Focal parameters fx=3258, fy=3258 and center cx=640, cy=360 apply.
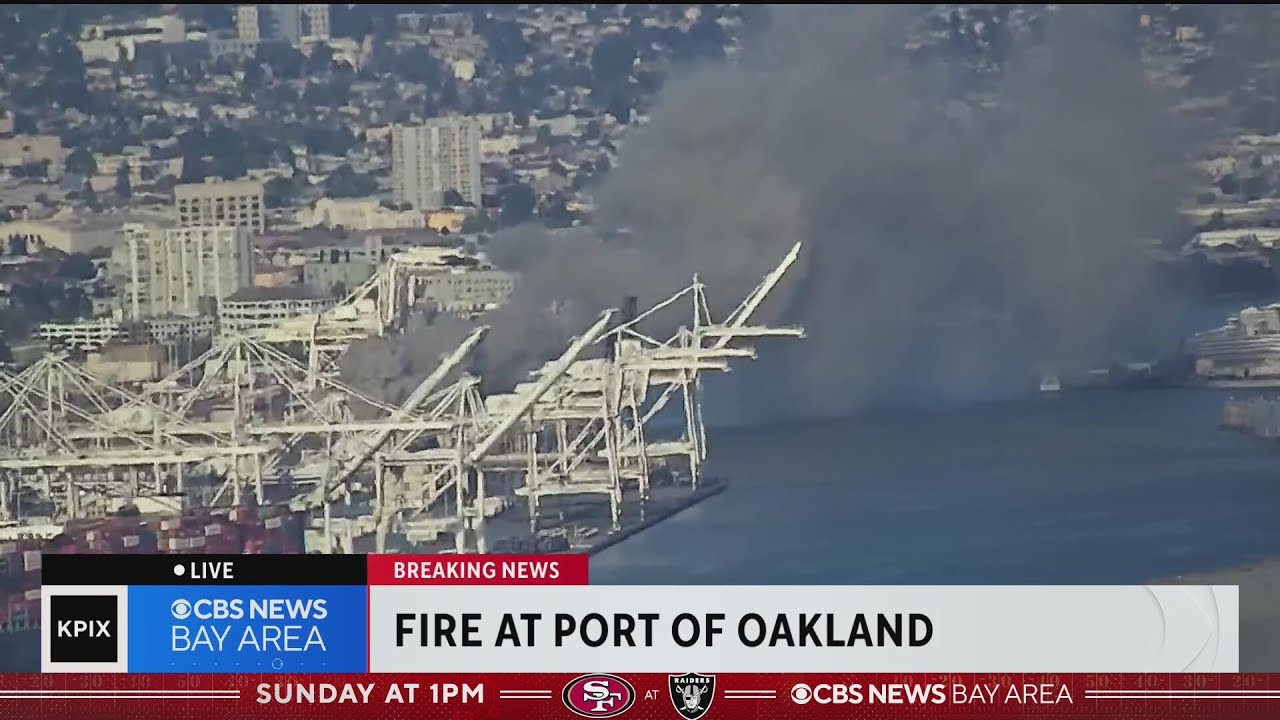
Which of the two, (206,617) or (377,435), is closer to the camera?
(206,617)

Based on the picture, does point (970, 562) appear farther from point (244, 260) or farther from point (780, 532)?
point (244, 260)

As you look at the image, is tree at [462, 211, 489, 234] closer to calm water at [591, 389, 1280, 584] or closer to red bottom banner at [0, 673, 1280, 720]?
calm water at [591, 389, 1280, 584]

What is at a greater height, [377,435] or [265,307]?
[265,307]

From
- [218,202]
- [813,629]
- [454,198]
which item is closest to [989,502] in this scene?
[813,629]

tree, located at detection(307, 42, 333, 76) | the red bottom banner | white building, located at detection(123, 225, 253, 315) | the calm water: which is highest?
tree, located at detection(307, 42, 333, 76)

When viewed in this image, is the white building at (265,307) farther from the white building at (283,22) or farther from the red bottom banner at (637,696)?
the red bottom banner at (637,696)

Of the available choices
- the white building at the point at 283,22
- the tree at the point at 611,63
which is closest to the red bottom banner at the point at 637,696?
the tree at the point at 611,63

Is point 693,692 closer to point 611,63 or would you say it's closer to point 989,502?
point 989,502

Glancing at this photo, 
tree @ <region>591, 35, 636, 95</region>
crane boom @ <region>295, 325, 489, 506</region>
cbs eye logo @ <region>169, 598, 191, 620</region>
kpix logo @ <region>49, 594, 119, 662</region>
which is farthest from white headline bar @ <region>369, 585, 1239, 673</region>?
tree @ <region>591, 35, 636, 95</region>
